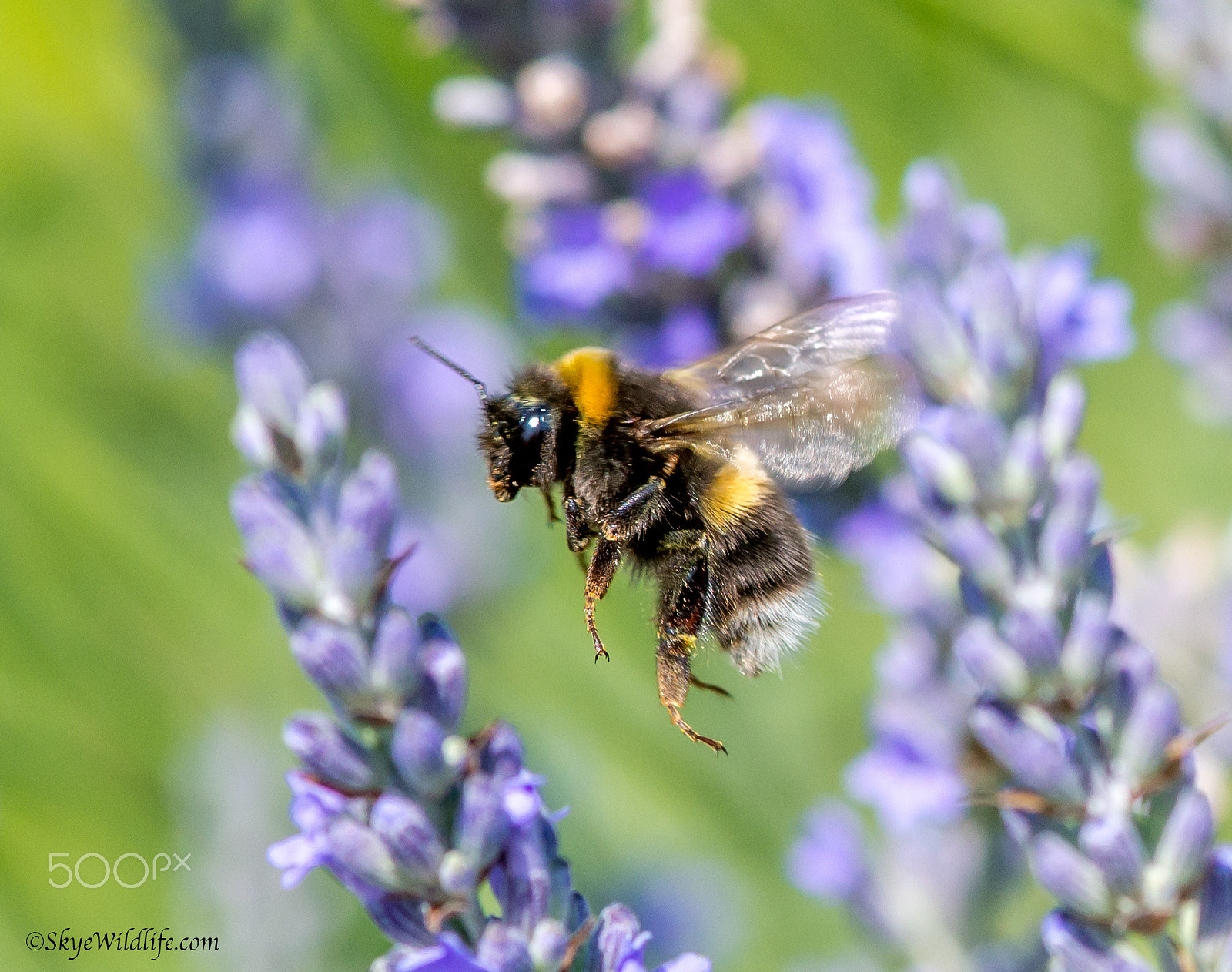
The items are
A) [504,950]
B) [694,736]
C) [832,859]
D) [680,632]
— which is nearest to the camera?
[504,950]

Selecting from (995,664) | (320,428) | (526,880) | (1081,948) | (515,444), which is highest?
(515,444)

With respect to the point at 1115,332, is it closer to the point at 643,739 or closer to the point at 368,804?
the point at 368,804

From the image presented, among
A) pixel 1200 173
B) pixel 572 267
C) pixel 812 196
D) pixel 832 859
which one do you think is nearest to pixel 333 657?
pixel 832 859

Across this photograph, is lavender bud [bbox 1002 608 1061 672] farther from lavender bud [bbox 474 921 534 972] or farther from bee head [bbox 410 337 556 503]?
bee head [bbox 410 337 556 503]

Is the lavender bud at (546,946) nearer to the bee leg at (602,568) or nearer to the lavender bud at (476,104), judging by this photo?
the bee leg at (602,568)

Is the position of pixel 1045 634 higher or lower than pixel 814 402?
lower

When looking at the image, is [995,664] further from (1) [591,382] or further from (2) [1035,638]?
(1) [591,382]

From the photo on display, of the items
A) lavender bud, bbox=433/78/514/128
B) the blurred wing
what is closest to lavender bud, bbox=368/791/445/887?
the blurred wing
